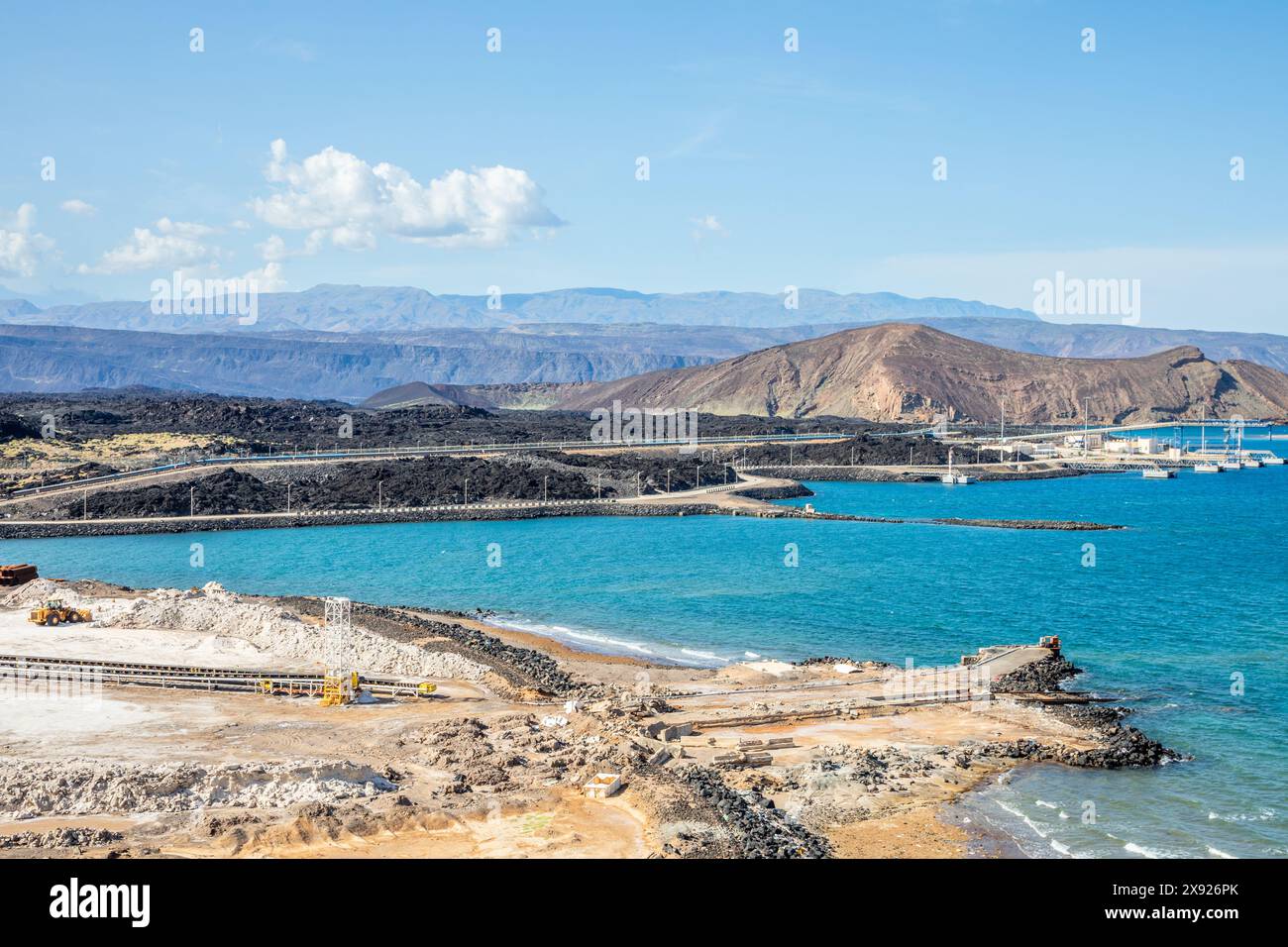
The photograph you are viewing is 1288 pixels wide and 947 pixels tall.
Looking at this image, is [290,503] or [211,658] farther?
[290,503]

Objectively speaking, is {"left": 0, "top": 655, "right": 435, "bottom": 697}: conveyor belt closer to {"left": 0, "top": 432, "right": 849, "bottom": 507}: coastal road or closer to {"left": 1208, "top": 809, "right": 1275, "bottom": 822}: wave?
{"left": 1208, "top": 809, "right": 1275, "bottom": 822}: wave

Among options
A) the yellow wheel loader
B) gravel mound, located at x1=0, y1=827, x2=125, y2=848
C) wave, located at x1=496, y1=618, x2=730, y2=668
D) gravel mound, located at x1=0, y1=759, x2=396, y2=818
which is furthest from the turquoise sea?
gravel mound, located at x1=0, y1=827, x2=125, y2=848

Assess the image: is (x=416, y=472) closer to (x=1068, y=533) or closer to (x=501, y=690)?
(x=1068, y=533)

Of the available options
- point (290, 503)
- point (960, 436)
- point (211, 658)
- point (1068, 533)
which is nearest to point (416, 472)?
point (290, 503)

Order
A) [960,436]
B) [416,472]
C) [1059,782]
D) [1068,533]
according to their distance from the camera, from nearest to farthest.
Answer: [1059,782] < [1068,533] < [416,472] < [960,436]

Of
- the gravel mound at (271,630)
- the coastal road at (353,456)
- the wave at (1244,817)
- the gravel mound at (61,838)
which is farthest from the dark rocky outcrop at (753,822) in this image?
the coastal road at (353,456)
